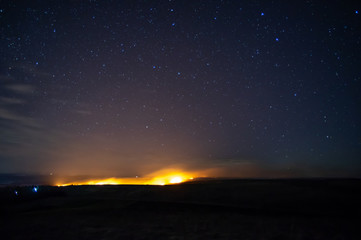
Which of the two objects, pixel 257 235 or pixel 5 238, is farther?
pixel 5 238

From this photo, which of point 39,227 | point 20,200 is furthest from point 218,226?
point 20,200

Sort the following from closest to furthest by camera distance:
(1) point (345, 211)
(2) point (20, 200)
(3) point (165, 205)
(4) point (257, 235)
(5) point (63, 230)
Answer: (4) point (257, 235) → (5) point (63, 230) → (1) point (345, 211) → (3) point (165, 205) → (2) point (20, 200)

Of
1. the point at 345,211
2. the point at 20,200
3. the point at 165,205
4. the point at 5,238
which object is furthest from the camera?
the point at 20,200

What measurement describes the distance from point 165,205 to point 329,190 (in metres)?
8.40

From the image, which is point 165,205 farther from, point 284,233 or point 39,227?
point 284,233

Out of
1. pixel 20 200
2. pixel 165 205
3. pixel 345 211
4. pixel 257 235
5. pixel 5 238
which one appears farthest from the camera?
pixel 20 200

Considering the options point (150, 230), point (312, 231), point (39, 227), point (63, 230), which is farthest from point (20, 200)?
point (312, 231)

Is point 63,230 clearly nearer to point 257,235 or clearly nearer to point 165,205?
point 165,205

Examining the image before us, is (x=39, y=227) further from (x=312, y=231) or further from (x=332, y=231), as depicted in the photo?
(x=332, y=231)

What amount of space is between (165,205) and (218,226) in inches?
157

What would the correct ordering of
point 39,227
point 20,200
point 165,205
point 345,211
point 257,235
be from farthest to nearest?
point 20,200 < point 165,205 < point 345,211 < point 39,227 < point 257,235

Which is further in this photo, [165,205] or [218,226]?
[165,205]

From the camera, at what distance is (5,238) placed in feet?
17.9

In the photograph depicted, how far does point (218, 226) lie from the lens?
588cm
